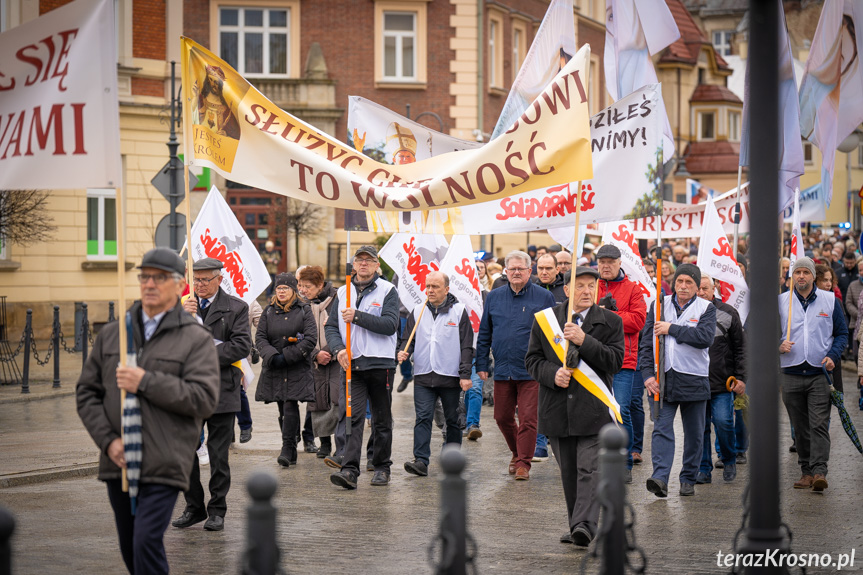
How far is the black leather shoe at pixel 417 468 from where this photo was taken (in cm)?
1091

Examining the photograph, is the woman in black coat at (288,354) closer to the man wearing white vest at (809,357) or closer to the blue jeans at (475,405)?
the blue jeans at (475,405)

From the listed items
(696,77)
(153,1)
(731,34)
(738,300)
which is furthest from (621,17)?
(731,34)

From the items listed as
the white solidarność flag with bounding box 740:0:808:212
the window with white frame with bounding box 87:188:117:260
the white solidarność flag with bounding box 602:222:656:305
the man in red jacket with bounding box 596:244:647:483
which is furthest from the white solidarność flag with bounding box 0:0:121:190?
the window with white frame with bounding box 87:188:117:260

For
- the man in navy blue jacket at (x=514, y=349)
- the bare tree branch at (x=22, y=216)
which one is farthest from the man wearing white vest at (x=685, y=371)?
the bare tree branch at (x=22, y=216)

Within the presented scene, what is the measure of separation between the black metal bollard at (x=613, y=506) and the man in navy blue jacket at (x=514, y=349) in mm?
5120

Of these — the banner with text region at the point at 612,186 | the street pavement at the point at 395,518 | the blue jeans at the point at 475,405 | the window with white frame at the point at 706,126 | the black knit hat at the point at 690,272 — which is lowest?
the street pavement at the point at 395,518

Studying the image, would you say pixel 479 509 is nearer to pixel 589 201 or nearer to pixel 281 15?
pixel 589 201

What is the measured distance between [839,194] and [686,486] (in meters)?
66.2

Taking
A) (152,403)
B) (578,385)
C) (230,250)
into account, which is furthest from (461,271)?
(152,403)

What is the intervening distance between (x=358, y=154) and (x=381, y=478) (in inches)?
120

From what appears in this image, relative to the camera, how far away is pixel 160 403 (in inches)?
228

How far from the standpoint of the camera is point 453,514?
505cm

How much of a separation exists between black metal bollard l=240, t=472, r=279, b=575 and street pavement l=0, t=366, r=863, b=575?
105 inches

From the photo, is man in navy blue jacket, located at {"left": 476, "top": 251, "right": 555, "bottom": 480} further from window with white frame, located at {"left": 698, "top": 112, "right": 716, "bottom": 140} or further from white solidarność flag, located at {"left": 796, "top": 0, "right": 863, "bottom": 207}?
window with white frame, located at {"left": 698, "top": 112, "right": 716, "bottom": 140}
